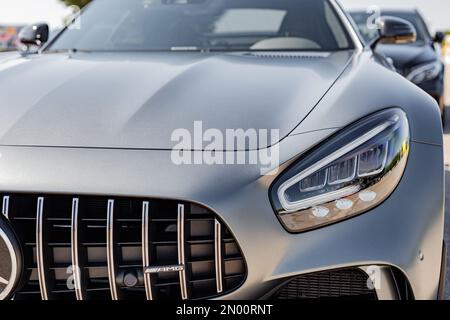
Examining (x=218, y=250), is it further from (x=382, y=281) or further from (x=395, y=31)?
(x=395, y=31)

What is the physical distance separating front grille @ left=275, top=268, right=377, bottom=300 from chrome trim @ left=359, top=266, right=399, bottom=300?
2cm

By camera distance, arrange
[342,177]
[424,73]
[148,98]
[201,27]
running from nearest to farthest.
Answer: [342,177] → [148,98] → [201,27] → [424,73]

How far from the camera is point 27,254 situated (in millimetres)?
1596

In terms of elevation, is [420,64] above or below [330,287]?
above

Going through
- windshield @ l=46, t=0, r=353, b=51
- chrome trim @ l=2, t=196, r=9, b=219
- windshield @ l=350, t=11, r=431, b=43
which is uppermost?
windshield @ l=350, t=11, r=431, b=43

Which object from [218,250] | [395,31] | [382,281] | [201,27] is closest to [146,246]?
[218,250]

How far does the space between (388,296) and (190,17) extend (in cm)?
194

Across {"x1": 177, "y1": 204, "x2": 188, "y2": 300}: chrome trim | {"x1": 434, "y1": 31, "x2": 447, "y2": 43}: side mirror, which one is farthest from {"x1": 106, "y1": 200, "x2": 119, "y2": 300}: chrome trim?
{"x1": 434, "y1": 31, "x2": 447, "y2": 43}: side mirror

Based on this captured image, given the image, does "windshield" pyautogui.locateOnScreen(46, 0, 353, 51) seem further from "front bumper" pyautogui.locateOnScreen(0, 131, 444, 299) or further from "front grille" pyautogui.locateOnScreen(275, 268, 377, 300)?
"front grille" pyautogui.locateOnScreen(275, 268, 377, 300)

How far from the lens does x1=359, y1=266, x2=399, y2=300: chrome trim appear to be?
60.6 inches

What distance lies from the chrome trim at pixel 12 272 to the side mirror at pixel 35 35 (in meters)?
2.17

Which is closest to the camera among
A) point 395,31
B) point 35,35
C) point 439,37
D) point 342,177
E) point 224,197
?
point 224,197

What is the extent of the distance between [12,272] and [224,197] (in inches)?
22.9

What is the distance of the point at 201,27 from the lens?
3061mm
